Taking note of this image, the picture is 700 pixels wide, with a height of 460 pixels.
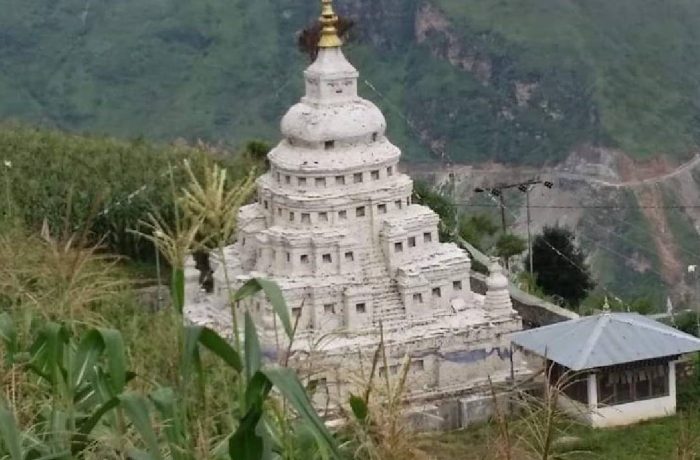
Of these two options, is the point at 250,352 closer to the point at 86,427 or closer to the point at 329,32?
the point at 86,427

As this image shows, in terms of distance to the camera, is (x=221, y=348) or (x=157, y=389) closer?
(x=221, y=348)

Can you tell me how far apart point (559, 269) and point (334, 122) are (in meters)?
8.81

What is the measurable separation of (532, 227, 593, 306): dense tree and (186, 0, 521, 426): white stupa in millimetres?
7078

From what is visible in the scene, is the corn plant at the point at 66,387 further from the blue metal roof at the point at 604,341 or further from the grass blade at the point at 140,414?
the blue metal roof at the point at 604,341

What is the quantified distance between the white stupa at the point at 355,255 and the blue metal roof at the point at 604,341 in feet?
Result: 1.84

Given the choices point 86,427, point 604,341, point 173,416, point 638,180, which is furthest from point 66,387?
point 638,180

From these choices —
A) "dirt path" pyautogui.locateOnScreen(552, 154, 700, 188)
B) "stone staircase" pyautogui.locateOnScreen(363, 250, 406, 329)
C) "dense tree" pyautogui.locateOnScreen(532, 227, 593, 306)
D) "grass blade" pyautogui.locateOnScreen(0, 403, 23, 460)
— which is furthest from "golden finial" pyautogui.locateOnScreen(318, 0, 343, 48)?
"dirt path" pyautogui.locateOnScreen(552, 154, 700, 188)

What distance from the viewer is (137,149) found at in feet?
97.0

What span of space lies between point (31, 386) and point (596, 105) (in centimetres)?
5479

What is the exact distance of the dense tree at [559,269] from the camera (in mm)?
26281

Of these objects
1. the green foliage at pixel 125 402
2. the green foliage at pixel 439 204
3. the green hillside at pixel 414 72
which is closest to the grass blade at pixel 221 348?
the green foliage at pixel 125 402

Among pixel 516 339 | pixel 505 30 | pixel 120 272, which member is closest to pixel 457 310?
pixel 516 339

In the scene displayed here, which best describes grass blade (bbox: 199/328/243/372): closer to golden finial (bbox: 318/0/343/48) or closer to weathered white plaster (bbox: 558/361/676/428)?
weathered white plaster (bbox: 558/361/676/428)

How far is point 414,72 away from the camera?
68.7 meters
